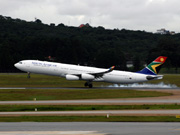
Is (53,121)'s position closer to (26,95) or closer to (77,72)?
(26,95)

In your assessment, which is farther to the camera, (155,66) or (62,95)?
(155,66)

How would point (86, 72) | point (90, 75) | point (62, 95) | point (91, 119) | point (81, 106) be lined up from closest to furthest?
point (91, 119)
point (81, 106)
point (62, 95)
point (90, 75)
point (86, 72)

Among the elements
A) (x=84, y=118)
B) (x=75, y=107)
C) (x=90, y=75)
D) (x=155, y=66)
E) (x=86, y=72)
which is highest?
(x=155, y=66)

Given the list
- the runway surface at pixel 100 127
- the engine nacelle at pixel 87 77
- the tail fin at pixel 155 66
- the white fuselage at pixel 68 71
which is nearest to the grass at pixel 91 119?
the runway surface at pixel 100 127

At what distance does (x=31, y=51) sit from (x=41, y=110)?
346 feet

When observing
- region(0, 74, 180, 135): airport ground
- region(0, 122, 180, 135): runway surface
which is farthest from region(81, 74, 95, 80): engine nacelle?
region(0, 122, 180, 135): runway surface

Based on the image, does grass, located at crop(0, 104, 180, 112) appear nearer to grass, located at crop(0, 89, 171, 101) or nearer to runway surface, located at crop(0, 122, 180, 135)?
grass, located at crop(0, 89, 171, 101)

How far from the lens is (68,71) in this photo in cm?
6469

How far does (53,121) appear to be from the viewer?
2886cm

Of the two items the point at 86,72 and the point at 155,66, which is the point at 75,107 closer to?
the point at 86,72

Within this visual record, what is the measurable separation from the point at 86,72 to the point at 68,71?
3339mm

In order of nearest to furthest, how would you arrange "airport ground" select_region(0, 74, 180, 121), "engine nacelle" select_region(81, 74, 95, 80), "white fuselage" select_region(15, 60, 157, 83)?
A: "airport ground" select_region(0, 74, 180, 121)
"white fuselage" select_region(15, 60, 157, 83)
"engine nacelle" select_region(81, 74, 95, 80)

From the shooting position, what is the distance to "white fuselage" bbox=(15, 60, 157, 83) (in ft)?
210

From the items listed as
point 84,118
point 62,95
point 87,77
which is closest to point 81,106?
point 84,118
